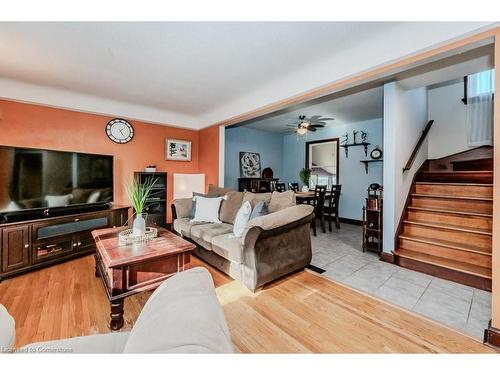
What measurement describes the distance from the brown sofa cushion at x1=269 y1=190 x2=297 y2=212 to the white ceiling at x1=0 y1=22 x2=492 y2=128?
1.36m

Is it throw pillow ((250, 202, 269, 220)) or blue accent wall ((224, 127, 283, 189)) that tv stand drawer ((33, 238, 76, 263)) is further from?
blue accent wall ((224, 127, 283, 189))

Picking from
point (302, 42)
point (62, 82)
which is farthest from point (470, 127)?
point (62, 82)

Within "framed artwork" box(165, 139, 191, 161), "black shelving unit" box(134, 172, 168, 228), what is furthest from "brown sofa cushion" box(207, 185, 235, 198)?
"framed artwork" box(165, 139, 191, 161)

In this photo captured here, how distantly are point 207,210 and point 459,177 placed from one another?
4137 mm

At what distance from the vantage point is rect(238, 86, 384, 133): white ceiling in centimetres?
368

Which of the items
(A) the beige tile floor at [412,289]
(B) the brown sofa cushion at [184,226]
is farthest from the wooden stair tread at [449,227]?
(B) the brown sofa cushion at [184,226]

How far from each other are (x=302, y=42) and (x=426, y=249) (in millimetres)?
2889

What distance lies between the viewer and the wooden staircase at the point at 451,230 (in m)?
2.40

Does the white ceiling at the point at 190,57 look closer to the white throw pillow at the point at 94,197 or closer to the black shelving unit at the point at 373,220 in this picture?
the white throw pillow at the point at 94,197

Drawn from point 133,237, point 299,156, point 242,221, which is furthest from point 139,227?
point 299,156

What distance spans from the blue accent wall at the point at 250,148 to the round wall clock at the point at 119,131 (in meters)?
2.21
